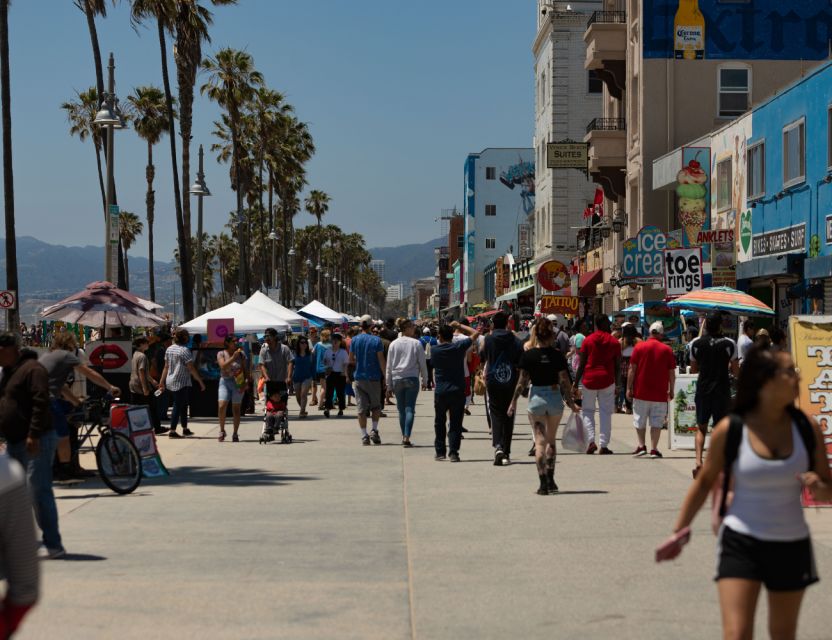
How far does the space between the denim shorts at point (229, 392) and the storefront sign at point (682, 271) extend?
8084 millimetres

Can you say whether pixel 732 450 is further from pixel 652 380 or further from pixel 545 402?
pixel 652 380

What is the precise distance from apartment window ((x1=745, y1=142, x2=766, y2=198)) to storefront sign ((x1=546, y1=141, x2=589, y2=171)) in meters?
18.2

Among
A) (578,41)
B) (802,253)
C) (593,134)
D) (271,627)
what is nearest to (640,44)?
(593,134)

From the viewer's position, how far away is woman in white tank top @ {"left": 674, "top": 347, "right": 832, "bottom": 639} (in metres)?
5.39

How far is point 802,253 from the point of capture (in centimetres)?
2588

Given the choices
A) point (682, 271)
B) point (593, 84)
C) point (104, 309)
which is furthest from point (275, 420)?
point (593, 84)

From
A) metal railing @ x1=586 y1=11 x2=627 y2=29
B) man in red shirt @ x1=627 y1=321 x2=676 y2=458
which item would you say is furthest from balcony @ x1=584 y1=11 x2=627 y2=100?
man in red shirt @ x1=627 y1=321 x2=676 y2=458

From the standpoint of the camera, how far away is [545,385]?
13.8 m

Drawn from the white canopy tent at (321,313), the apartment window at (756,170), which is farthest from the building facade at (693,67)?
the white canopy tent at (321,313)

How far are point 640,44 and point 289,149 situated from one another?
3828 centimetres

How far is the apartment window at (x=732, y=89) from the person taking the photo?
134ft

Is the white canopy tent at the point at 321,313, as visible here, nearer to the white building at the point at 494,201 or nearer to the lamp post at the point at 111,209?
the lamp post at the point at 111,209

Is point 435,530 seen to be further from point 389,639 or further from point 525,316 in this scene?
point 525,316

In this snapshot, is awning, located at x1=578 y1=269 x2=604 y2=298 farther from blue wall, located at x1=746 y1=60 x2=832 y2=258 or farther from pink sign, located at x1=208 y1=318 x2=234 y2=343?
pink sign, located at x1=208 y1=318 x2=234 y2=343
